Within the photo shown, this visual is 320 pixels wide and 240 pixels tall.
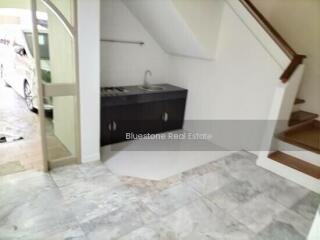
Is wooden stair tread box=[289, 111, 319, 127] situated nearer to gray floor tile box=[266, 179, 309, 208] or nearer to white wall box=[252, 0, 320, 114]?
white wall box=[252, 0, 320, 114]

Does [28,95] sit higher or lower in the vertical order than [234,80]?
lower

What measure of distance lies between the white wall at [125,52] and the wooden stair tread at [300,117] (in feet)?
7.62

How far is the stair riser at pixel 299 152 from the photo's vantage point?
2.93 m

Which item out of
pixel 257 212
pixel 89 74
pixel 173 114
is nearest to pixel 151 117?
pixel 173 114

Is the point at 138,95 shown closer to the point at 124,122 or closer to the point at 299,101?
the point at 124,122

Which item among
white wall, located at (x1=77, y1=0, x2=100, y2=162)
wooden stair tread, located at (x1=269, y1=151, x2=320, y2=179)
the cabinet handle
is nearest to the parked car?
white wall, located at (x1=77, y1=0, x2=100, y2=162)

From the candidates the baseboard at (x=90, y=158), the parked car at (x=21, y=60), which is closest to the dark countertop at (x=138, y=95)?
the baseboard at (x=90, y=158)

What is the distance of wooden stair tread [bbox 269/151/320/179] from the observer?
9.10 ft

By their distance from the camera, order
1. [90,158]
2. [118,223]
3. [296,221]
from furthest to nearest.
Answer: [90,158], [296,221], [118,223]

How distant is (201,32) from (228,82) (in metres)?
0.84

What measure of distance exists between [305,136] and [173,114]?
2.05 meters

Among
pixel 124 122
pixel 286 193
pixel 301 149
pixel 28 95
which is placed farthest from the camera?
pixel 28 95

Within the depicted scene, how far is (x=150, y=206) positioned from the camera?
2.18m

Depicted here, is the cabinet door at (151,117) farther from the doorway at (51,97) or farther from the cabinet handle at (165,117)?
the doorway at (51,97)
